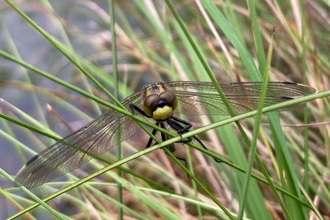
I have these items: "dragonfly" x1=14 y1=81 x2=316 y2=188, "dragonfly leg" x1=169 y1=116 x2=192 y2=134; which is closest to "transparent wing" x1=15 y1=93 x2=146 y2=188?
"dragonfly" x1=14 y1=81 x2=316 y2=188

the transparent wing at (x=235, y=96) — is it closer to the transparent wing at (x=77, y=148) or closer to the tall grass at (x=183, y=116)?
the tall grass at (x=183, y=116)

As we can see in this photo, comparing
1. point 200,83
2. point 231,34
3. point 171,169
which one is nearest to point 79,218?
point 171,169

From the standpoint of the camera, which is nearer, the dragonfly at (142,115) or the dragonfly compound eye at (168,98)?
the dragonfly at (142,115)

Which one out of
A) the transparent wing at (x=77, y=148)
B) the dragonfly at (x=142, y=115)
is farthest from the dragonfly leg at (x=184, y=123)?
the transparent wing at (x=77, y=148)

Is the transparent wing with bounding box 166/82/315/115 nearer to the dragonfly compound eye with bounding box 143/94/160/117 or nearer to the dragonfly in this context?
the dragonfly

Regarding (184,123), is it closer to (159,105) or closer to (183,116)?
(159,105)

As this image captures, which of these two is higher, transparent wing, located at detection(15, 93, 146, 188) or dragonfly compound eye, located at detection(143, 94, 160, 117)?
dragonfly compound eye, located at detection(143, 94, 160, 117)
